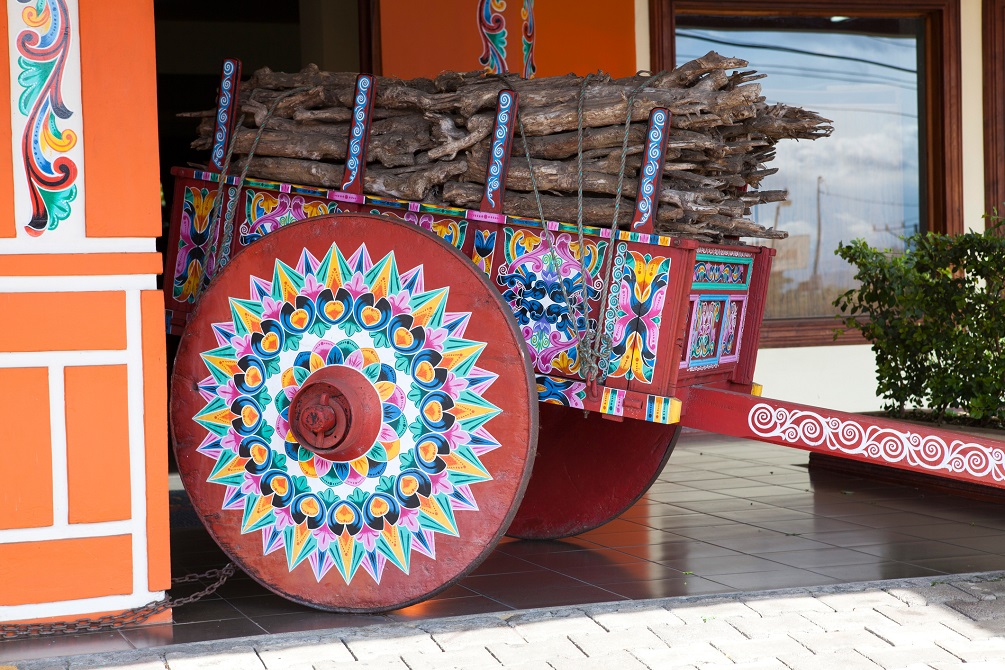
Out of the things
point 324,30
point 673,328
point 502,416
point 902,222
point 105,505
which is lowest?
point 105,505

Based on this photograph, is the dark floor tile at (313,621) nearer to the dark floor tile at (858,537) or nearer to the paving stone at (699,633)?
the paving stone at (699,633)

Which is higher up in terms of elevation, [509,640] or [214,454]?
[214,454]

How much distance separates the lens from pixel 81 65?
11.0 feet

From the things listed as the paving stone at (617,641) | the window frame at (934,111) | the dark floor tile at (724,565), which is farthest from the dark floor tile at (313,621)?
the window frame at (934,111)

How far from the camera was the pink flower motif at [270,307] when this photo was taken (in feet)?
11.6

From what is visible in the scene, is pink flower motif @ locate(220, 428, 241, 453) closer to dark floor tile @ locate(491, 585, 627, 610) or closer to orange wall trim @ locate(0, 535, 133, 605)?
orange wall trim @ locate(0, 535, 133, 605)

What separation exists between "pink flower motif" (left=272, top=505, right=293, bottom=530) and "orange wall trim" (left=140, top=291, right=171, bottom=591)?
0.33 metres

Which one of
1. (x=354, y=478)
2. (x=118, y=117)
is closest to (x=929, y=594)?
(x=354, y=478)

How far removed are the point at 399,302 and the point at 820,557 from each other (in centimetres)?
188

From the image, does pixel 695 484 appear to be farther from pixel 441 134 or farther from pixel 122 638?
pixel 122 638

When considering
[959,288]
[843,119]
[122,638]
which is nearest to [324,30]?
[843,119]

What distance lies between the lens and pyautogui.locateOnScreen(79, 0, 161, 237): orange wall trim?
3.35m

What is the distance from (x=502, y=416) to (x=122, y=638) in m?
1.24

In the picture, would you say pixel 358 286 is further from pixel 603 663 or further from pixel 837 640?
pixel 837 640
